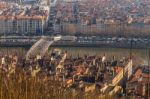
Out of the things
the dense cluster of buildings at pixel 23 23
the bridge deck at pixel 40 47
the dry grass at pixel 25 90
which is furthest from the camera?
the dense cluster of buildings at pixel 23 23

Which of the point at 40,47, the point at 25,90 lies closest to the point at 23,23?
the point at 40,47

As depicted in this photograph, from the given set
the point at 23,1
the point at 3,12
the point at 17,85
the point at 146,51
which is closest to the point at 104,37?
the point at 146,51

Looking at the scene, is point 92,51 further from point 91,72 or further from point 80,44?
point 91,72

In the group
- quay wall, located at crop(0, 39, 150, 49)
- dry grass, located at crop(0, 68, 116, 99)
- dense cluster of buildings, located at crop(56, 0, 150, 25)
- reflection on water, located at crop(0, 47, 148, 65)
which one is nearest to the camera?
dry grass, located at crop(0, 68, 116, 99)

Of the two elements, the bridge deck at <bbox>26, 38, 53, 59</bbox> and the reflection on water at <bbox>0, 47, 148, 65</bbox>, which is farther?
the reflection on water at <bbox>0, 47, 148, 65</bbox>

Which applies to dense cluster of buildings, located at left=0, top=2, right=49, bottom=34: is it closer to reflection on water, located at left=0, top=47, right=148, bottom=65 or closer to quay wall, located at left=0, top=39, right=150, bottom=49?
quay wall, located at left=0, top=39, right=150, bottom=49

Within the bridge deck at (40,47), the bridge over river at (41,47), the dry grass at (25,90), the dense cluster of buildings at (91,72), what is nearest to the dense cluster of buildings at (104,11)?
the bridge over river at (41,47)

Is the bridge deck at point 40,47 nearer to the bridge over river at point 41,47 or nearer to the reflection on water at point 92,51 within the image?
the bridge over river at point 41,47

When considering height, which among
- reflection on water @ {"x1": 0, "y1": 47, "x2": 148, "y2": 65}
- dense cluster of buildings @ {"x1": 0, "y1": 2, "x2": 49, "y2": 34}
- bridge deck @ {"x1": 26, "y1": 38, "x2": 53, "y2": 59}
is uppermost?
dense cluster of buildings @ {"x1": 0, "y1": 2, "x2": 49, "y2": 34}

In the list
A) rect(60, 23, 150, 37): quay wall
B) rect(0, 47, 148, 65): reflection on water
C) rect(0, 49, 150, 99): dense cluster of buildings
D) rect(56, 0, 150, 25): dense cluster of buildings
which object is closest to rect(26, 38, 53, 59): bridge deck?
rect(0, 47, 148, 65): reflection on water
